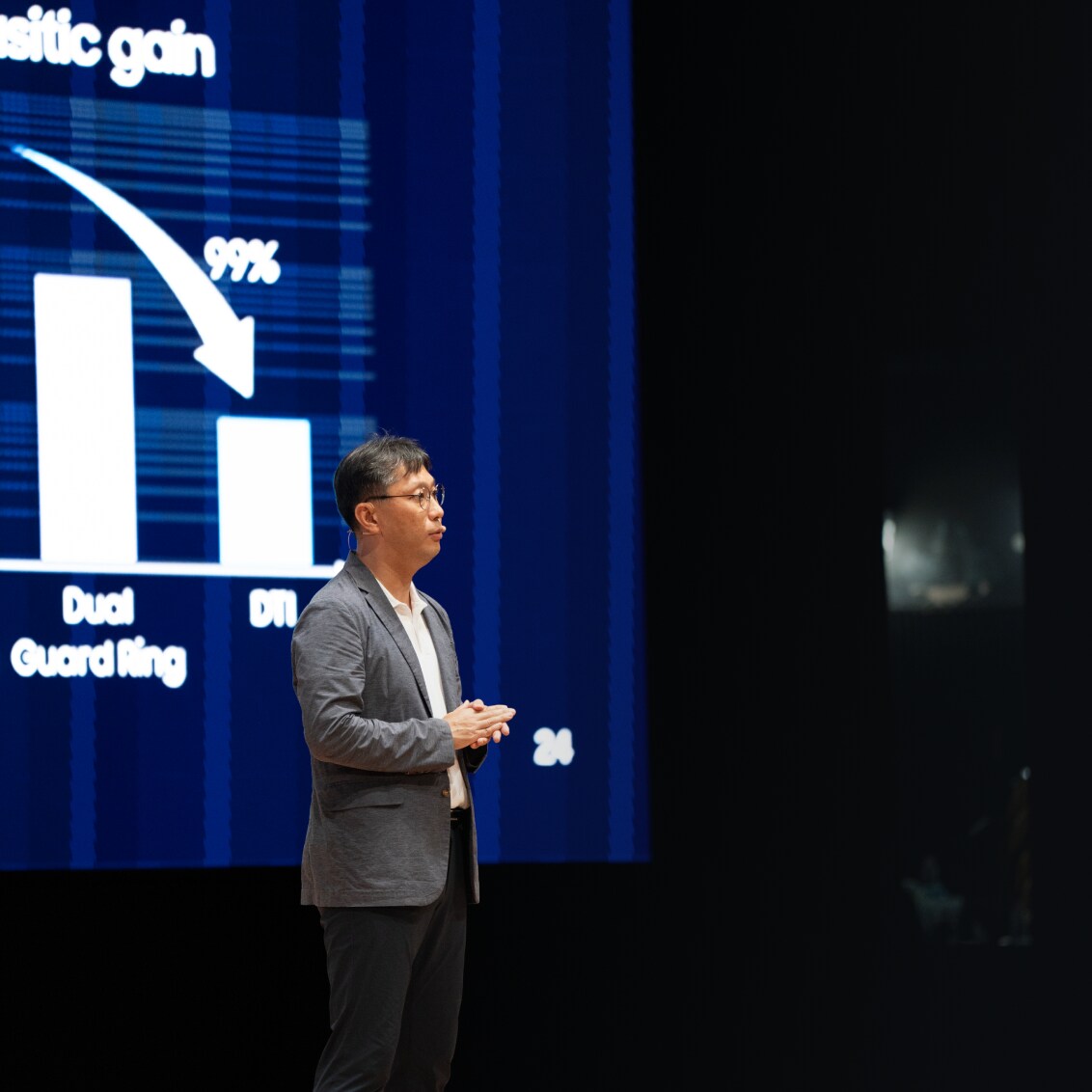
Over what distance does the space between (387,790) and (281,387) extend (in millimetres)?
1130

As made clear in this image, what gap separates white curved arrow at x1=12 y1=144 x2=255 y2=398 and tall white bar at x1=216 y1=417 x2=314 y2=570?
102 mm

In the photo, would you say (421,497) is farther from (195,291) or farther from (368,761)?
(195,291)

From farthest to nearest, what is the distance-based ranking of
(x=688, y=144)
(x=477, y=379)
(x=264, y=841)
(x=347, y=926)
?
(x=688, y=144), (x=477, y=379), (x=264, y=841), (x=347, y=926)

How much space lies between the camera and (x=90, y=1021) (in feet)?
10.8

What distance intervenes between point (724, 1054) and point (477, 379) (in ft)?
5.68

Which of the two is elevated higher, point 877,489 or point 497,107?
point 497,107

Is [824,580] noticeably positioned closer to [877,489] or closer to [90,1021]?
[877,489]

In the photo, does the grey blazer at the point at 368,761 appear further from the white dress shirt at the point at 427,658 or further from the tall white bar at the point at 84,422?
the tall white bar at the point at 84,422

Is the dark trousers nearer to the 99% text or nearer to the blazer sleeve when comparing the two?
the blazer sleeve

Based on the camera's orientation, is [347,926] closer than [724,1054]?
Yes

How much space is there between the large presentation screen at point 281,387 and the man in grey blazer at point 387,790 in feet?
2.10

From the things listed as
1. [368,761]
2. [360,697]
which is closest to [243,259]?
[360,697]

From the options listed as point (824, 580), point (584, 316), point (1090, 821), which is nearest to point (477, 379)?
point (584, 316)

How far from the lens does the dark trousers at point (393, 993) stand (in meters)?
2.54
